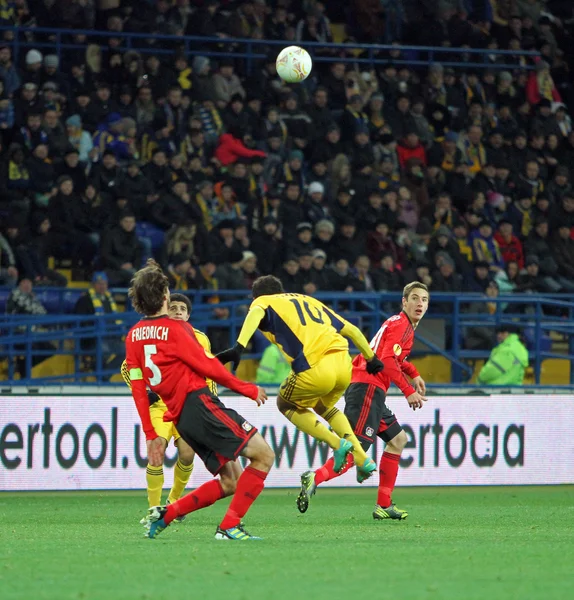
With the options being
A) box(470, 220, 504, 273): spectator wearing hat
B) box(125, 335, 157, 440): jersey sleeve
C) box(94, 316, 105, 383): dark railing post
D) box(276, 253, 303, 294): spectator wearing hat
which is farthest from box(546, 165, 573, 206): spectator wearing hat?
box(125, 335, 157, 440): jersey sleeve

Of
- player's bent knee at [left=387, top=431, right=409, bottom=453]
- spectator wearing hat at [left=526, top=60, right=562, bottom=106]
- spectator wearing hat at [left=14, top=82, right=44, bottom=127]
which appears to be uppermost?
spectator wearing hat at [left=526, top=60, right=562, bottom=106]

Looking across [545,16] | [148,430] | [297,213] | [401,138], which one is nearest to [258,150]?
[297,213]

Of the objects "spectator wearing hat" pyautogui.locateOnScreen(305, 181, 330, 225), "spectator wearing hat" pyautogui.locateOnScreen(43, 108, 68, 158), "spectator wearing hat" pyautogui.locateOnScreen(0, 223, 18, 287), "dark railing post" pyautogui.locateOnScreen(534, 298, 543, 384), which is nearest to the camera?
"spectator wearing hat" pyautogui.locateOnScreen(0, 223, 18, 287)

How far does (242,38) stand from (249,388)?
14.2 m

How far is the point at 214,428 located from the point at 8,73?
464 inches

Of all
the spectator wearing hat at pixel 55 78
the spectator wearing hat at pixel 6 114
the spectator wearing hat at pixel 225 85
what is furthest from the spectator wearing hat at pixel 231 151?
the spectator wearing hat at pixel 6 114

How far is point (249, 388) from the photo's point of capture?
24.8 feet

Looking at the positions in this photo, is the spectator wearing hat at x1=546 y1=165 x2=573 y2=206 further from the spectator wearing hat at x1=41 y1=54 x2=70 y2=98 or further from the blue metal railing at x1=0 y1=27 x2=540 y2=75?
the spectator wearing hat at x1=41 y1=54 x2=70 y2=98

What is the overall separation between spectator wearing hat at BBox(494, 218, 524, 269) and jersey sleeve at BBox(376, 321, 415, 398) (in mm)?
10104

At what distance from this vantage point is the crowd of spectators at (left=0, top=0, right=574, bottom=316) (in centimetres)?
1708

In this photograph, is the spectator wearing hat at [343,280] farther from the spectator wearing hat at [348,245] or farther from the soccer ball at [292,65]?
the soccer ball at [292,65]

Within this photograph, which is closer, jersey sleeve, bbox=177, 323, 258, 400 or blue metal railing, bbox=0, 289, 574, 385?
jersey sleeve, bbox=177, 323, 258, 400

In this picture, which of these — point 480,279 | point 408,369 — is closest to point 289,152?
point 480,279

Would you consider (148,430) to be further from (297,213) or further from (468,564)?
(297,213)
